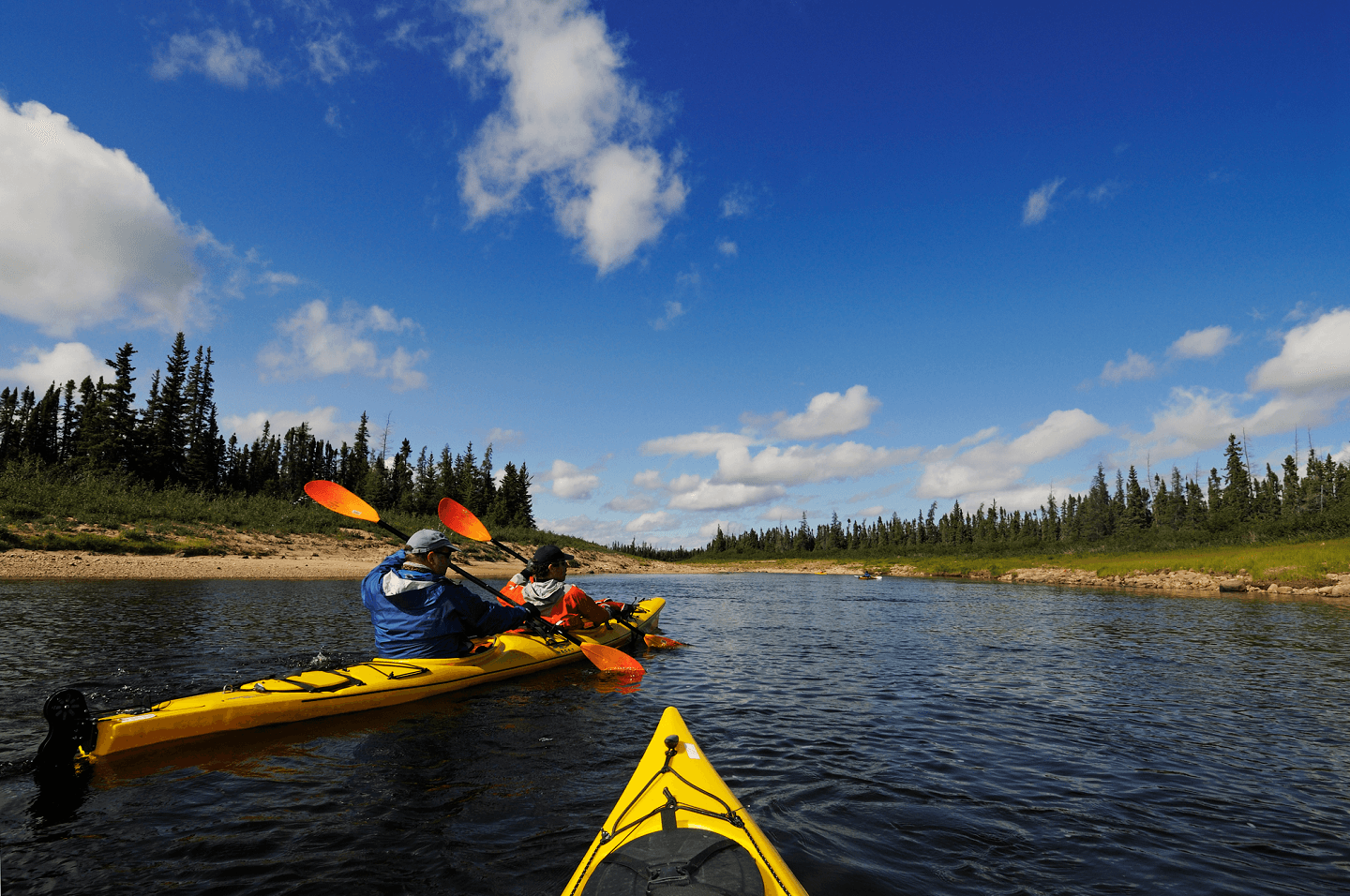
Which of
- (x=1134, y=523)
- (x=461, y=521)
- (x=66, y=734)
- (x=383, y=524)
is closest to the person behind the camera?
(x=66, y=734)

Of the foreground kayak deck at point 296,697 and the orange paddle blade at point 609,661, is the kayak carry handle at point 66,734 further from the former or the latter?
the orange paddle blade at point 609,661

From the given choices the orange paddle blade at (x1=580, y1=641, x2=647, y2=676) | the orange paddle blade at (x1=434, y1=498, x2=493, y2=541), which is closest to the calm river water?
the orange paddle blade at (x1=580, y1=641, x2=647, y2=676)

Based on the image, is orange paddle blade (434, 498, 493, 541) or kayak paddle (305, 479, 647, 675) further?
orange paddle blade (434, 498, 493, 541)

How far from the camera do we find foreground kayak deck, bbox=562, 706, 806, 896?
3.10 meters

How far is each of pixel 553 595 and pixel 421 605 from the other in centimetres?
375

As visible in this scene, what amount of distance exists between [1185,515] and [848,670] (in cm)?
9750

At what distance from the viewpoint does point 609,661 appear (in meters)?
11.4

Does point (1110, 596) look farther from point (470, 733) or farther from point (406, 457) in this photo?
point (406, 457)

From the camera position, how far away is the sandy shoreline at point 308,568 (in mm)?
23855

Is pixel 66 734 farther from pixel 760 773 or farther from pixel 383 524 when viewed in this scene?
pixel 760 773

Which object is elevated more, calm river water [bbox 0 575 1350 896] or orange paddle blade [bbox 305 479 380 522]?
orange paddle blade [bbox 305 479 380 522]

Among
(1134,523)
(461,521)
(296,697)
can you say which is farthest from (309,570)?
(1134,523)

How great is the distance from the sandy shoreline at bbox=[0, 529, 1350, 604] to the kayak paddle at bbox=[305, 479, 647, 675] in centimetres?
2055

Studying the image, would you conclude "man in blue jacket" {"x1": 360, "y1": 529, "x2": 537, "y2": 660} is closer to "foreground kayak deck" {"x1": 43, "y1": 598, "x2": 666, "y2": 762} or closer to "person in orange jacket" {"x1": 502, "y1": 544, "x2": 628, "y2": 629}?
"foreground kayak deck" {"x1": 43, "y1": 598, "x2": 666, "y2": 762}
